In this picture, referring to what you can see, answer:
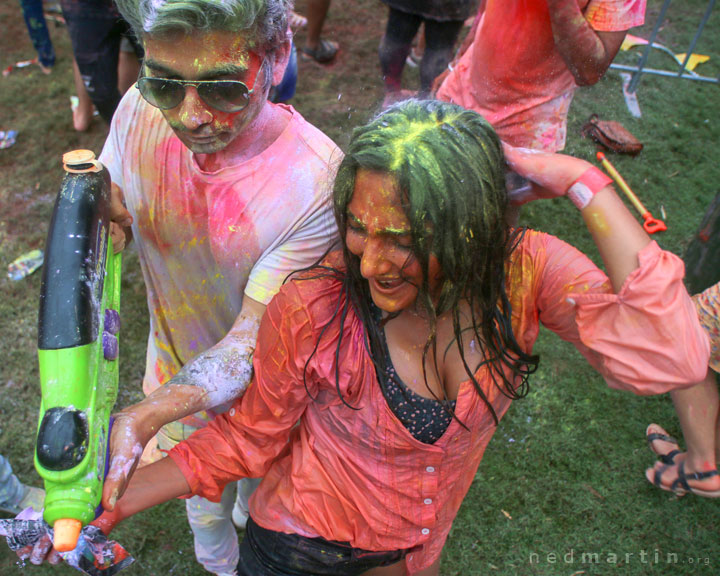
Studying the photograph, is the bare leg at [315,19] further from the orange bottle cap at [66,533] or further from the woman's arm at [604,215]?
the orange bottle cap at [66,533]

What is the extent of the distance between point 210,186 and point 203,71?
0.32 m

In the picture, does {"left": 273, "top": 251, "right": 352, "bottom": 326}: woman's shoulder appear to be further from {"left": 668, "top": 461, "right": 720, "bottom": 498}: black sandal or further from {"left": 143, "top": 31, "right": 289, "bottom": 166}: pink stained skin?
{"left": 668, "top": 461, "right": 720, "bottom": 498}: black sandal

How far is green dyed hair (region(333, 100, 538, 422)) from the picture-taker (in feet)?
4.38

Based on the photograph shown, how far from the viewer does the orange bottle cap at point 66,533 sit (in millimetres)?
1232

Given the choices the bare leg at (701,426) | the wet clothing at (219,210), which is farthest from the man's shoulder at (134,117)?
the bare leg at (701,426)

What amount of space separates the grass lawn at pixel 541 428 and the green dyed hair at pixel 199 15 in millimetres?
340

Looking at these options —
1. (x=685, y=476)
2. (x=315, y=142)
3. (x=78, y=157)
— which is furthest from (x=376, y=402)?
(x=685, y=476)

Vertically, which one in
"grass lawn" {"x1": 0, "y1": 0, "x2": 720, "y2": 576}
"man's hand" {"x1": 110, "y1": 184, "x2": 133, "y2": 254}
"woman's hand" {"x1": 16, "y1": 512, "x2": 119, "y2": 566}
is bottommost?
"grass lawn" {"x1": 0, "y1": 0, "x2": 720, "y2": 576}

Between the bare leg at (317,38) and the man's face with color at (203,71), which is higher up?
the man's face with color at (203,71)

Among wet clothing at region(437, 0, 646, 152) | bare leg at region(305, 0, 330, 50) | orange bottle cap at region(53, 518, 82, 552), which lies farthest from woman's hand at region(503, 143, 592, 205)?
bare leg at region(305, 0, 330, 50)

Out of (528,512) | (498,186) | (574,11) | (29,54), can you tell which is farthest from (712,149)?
(29,54)

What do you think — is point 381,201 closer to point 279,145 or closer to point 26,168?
point 279,145

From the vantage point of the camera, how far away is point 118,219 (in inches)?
69.7

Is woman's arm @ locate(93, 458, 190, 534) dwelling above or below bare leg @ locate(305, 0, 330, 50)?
above
